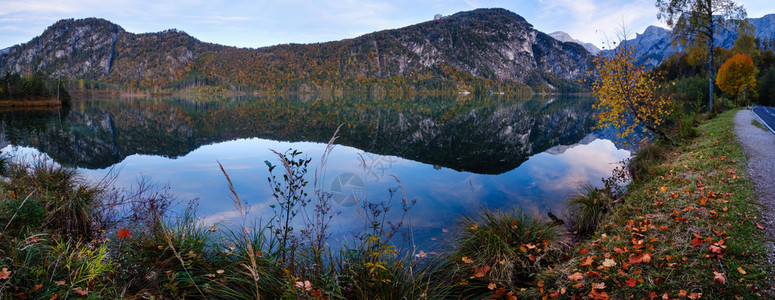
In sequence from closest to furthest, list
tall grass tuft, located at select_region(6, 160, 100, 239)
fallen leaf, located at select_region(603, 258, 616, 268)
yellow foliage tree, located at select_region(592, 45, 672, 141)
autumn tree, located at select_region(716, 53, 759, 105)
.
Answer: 1. fallen leaf, located at select_region(603, 258, 616, 268)
2. tall grass tuft, located at select_region(6, 160, 100, 239)
3. yellow foliage tree, located at select_region(592, 45, 672, 141)
4. autumn tree, located at select_region(716, 53, 759, 105)

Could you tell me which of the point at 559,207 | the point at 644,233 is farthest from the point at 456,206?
the point at 644,233

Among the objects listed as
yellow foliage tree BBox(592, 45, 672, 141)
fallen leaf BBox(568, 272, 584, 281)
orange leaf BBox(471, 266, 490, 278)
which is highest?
yellow foliage tree BBox(592, 45, 672, 141)

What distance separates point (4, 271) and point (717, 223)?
968 centimetres

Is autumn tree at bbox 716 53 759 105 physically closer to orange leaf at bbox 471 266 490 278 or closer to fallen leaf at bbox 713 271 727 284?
fallen leaf at bbox 713 271 727 284

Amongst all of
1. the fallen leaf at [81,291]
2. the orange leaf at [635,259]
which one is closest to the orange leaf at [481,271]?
the orange leaf at [635,259]

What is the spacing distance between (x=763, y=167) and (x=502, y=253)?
8996 millimetres

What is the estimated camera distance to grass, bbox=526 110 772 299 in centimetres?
436

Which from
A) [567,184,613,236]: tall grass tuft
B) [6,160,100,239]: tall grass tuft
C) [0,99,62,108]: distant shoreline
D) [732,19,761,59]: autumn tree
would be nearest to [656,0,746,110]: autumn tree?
[732,19,761,59]: autumn tree

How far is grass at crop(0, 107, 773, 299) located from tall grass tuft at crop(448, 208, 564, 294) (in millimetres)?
22

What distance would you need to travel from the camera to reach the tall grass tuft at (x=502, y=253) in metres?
5.41

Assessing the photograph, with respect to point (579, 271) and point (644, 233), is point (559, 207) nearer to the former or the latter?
point (644, 233)

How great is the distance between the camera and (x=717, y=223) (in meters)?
5.88

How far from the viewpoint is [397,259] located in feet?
18.9

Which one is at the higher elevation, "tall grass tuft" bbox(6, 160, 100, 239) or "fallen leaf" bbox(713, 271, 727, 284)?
"fallen leaf" bbox(713, 271, 727, 284)
